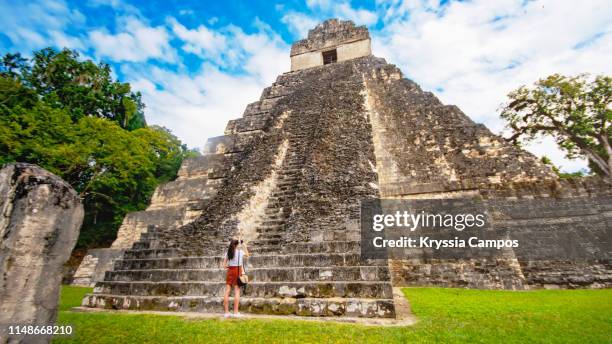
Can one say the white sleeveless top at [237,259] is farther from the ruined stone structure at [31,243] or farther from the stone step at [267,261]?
the ruined stone structure at [31,243]

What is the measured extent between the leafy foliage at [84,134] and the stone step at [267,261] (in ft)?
29.8

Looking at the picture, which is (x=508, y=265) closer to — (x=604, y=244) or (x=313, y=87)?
(x=604, y=244)

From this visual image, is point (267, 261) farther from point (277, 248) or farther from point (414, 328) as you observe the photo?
point (414, 328)

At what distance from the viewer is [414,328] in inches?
126

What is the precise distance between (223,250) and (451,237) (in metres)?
5.10

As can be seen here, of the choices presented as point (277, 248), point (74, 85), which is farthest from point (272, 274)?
point (74, 85)

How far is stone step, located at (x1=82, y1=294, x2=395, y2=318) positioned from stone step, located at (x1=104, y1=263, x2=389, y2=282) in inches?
14.9

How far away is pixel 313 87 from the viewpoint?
39.7 ft

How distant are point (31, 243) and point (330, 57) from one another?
14.9 m

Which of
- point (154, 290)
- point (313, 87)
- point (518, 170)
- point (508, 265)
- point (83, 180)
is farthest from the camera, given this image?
point (83, 180)

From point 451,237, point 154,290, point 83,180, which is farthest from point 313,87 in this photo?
point 83,180

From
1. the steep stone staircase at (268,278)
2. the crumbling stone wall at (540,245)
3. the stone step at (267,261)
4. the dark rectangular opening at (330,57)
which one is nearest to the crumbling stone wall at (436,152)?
the crumbling stone wall at (540,245)

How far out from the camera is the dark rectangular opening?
15.1m
